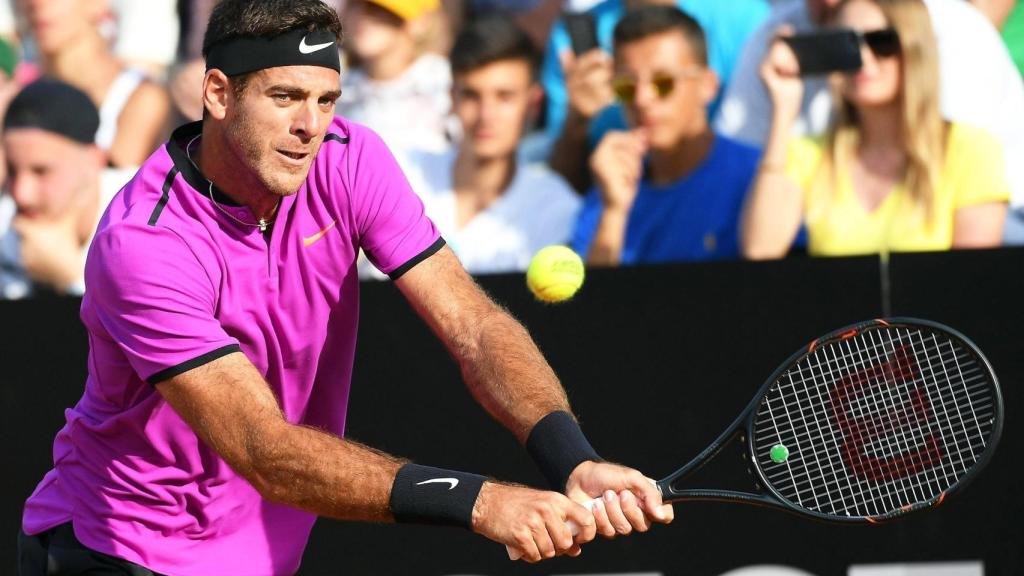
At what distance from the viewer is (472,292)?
11.0 ft

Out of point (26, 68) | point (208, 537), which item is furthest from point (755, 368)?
point (26, 68)

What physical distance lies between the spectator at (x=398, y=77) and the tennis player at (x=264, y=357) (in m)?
1.84

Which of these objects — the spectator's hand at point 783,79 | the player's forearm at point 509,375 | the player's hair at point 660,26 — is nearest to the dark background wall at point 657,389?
the spectator's hand at point 783,79

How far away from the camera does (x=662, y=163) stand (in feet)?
16.7

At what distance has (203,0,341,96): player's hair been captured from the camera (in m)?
3.07

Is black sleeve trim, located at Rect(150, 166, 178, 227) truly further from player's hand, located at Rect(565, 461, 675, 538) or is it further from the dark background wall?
the dark background wall

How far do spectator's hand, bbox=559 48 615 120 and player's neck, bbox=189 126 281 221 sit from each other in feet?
7.11

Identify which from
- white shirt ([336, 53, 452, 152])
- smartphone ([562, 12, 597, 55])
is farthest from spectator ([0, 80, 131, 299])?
smartphone ([562, 12, 597, 55])

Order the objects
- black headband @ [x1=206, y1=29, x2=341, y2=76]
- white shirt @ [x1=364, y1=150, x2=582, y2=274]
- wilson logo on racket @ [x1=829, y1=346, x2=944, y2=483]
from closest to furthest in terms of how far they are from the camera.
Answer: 1. black headband @ [x1=206, y1=29, x2=341, y2=76]
2. wilson logo on racket @ [x1=829, y1=346, x2=944, y2=483]
3. white shirt @ [x1=364, y1=150, x2=582, y2=274]

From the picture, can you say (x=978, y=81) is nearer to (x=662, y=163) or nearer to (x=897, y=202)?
(x=897, y=202)

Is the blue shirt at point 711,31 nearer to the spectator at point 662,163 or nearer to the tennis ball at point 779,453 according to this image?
the spectator at point 662,163

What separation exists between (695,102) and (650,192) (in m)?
0.35

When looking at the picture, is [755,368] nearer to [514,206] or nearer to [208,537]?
[514,206]

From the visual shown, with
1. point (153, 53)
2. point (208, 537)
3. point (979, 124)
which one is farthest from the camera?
point (153, 53)
